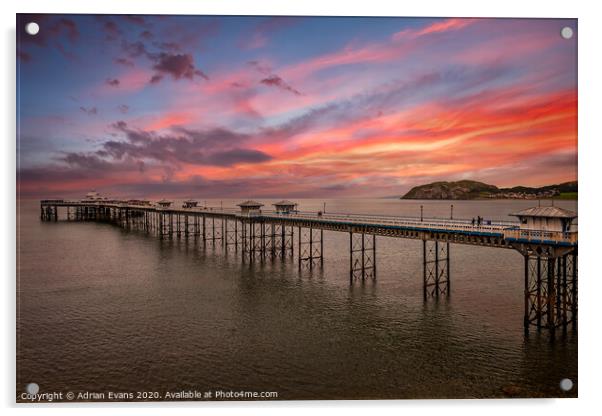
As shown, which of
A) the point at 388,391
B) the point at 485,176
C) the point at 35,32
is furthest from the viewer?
the point at 485,176

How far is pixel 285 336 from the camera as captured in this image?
2534cm

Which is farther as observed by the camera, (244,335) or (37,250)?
(37,250)

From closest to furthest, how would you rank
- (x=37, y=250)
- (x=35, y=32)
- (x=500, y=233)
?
(x=35, y=32), (x=500, y=233), (x=37, y=250)

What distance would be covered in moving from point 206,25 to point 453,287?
1156 inches

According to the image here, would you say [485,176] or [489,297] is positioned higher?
[485,176]

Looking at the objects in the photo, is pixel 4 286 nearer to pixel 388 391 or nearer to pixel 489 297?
pixel 388 391

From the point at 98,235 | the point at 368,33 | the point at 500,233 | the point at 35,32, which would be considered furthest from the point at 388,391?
the point at 98,235

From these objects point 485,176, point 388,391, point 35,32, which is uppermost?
point 35,32

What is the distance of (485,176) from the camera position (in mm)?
51031

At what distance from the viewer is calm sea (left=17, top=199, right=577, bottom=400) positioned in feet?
65.5

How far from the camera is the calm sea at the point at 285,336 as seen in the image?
1995 centimetres

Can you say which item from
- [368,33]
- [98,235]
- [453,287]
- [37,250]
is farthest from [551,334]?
[98,235]

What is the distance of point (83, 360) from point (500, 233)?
2540cm

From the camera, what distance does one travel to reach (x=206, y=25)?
73.7 ft
